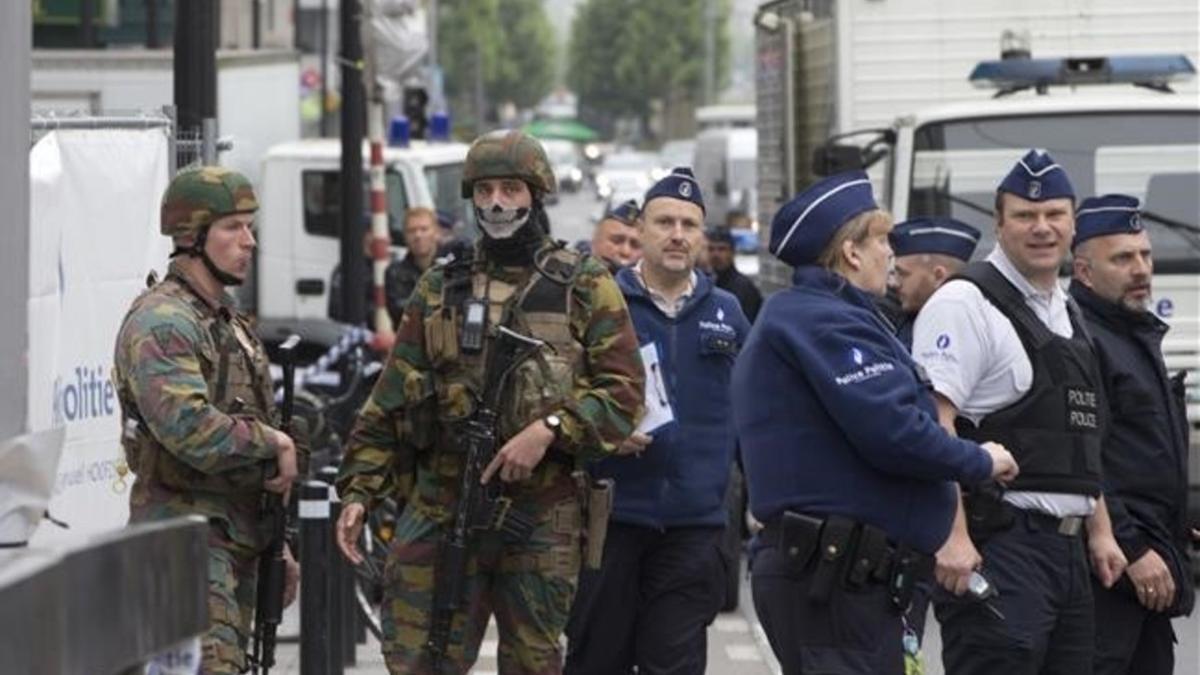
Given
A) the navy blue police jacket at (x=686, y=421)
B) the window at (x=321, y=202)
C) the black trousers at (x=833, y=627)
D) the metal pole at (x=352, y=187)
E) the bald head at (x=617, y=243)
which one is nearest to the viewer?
the black trousers at (x=833, y=627)

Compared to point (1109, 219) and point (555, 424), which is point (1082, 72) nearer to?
point (1109, 219)

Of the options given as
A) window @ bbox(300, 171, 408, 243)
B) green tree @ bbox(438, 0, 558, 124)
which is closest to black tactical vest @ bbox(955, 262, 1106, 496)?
window @ bbox(300, 171, 408, 243)

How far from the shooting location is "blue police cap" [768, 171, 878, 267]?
7.62 m

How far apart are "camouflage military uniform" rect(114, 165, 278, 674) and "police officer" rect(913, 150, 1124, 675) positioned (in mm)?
1812

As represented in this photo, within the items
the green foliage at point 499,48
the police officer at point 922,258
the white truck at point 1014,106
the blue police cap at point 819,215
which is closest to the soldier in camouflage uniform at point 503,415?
the blue police cap at point 819,215

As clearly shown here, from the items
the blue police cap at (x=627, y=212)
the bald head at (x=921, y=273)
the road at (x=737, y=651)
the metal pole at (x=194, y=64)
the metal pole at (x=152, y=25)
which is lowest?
the road at (x=737, y=651)

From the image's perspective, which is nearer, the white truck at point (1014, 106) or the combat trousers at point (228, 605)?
the combat trousers at point (228, 605)

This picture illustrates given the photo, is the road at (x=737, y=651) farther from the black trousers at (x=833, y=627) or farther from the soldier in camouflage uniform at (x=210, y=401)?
the black trousers at (x=833, y=627)

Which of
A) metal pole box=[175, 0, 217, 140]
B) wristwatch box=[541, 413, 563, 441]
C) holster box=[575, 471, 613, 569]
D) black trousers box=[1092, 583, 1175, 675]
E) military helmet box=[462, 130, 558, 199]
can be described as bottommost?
black trousers box=[1092, 583, 1175, 675]

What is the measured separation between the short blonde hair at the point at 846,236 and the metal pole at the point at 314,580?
337cm

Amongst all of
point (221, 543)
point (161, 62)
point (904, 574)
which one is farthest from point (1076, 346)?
point (161, 62)

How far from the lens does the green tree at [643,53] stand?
474 feet

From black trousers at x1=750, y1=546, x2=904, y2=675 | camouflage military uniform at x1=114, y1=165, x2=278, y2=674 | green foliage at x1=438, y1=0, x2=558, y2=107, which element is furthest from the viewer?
green foliage at x1=438, y1=0, x2=558, y2=107

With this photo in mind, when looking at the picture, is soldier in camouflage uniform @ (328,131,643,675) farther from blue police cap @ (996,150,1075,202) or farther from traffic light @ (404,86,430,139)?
traffic light @ (404,86,430,139)
